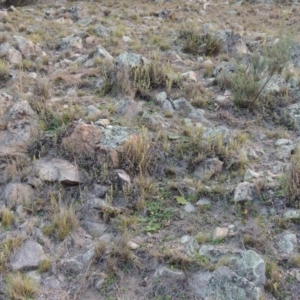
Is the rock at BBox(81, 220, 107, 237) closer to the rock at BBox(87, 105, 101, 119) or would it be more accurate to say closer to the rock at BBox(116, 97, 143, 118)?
the rock at BBox(87, 105, 101, 119)

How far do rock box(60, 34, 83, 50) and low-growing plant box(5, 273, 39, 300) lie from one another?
4.41 meters

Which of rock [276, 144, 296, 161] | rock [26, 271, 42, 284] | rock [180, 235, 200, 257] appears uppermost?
rock [276, 144, 296, 161]

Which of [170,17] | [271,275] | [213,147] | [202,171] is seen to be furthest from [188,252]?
[170,17]

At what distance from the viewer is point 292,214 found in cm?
341

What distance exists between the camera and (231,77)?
5.40 metres

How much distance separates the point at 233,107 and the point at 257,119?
357 millimetres

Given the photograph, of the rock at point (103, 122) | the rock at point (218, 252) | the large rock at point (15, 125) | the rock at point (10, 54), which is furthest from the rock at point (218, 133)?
the rock at point (10, 54)

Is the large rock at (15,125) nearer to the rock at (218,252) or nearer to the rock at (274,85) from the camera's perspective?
the rock at (218,252)

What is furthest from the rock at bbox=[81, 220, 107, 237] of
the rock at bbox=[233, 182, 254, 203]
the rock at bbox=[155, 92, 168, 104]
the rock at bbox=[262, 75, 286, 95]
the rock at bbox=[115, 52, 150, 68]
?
the rock at bbox=[262, 75, 286, 95]

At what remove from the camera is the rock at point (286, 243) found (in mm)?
3148

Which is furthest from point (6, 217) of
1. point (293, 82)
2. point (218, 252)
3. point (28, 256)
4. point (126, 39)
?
point (126, 39)

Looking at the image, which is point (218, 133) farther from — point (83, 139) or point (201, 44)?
point (201, 44)

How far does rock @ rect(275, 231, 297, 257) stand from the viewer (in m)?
3.15

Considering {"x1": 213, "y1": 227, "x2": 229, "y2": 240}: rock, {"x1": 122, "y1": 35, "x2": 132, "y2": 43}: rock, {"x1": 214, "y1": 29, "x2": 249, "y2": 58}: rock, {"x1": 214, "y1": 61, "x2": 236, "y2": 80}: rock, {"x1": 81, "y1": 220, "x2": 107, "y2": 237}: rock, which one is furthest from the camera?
{"x1": 122, "y1": 35, "x2": 132, "y2": 43}: rock
